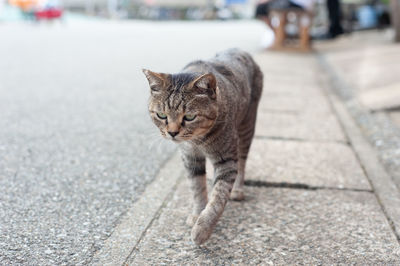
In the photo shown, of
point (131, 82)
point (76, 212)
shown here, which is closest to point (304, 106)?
point (131, 82)

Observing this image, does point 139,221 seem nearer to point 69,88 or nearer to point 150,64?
point 69,88

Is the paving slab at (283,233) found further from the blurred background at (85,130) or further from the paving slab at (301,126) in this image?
the paving slab at (301,126)

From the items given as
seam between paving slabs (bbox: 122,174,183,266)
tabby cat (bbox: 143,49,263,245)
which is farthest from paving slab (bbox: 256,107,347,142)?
tabby cat (bbox: 143,49,263,245)

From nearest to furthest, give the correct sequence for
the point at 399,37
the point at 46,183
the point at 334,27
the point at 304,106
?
the point at 46,183 < the point at 304,106 < the point at 399,37 < the point at 334,27

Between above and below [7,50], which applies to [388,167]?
below

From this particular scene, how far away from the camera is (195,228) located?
7.62 ft

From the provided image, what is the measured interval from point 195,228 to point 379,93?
Result: 14.0 ft

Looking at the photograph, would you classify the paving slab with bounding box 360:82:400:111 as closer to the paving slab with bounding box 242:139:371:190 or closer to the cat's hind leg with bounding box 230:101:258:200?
the paving slab with bounding box 242:139:371:190

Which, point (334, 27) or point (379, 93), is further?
point (334, 27)

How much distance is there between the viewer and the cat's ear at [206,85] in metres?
2.40

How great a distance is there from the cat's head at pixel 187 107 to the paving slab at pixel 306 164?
98cm

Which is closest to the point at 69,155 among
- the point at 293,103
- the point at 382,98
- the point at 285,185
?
the point at 285,185

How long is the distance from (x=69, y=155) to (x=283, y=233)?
1.95 meters

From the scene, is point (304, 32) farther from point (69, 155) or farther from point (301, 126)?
point (69, 155)
